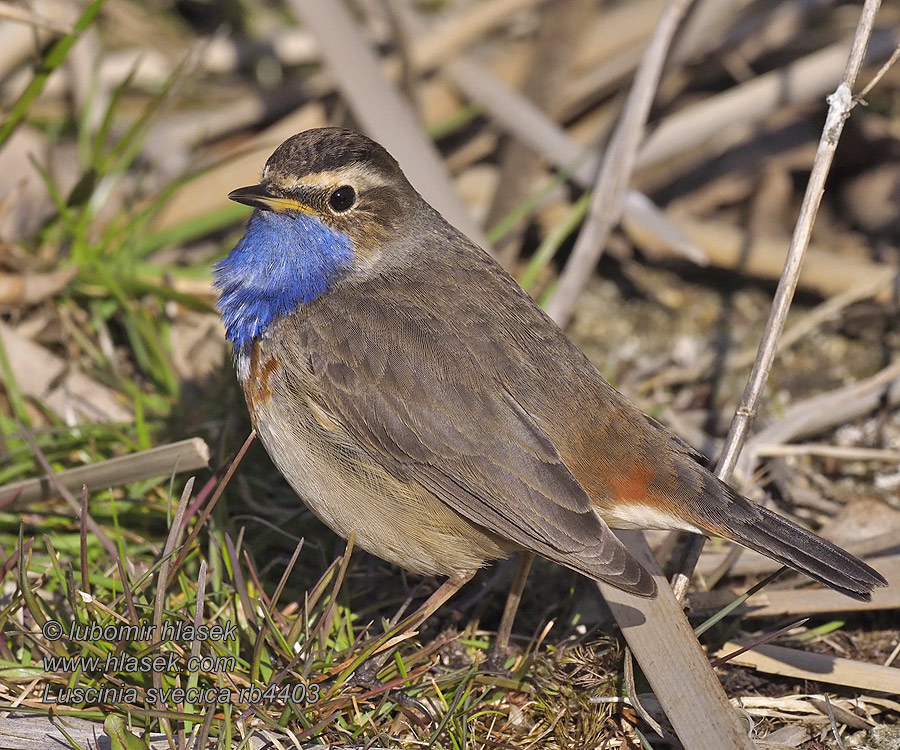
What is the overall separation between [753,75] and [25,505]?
204 inches

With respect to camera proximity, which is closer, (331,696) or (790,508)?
(331,696)

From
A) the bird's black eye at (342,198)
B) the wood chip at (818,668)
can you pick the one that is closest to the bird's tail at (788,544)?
the wood chip at (818,668)

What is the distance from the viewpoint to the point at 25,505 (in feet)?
15.9

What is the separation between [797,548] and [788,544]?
0.11 feet

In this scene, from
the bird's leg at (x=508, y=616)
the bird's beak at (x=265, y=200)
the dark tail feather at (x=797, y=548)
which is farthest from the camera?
the bird's leg at (x=508, y=616)

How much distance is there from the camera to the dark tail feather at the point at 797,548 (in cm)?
391

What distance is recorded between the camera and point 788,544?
3979 millimetres

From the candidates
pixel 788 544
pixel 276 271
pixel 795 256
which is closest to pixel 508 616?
pixel 788 544

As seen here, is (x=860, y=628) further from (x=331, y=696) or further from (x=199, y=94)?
(x=199, y=94)

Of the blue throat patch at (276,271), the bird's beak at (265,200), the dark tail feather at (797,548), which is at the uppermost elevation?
the bird's beak at (265,200)

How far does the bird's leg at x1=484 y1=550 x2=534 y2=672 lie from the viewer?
454 cm

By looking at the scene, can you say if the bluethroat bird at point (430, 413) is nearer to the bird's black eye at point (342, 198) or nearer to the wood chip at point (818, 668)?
the bird's black eye at point (342, 198)

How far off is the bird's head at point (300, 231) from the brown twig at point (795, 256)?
1.62 m

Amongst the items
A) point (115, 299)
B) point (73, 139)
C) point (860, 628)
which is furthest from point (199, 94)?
point (860, 628)
